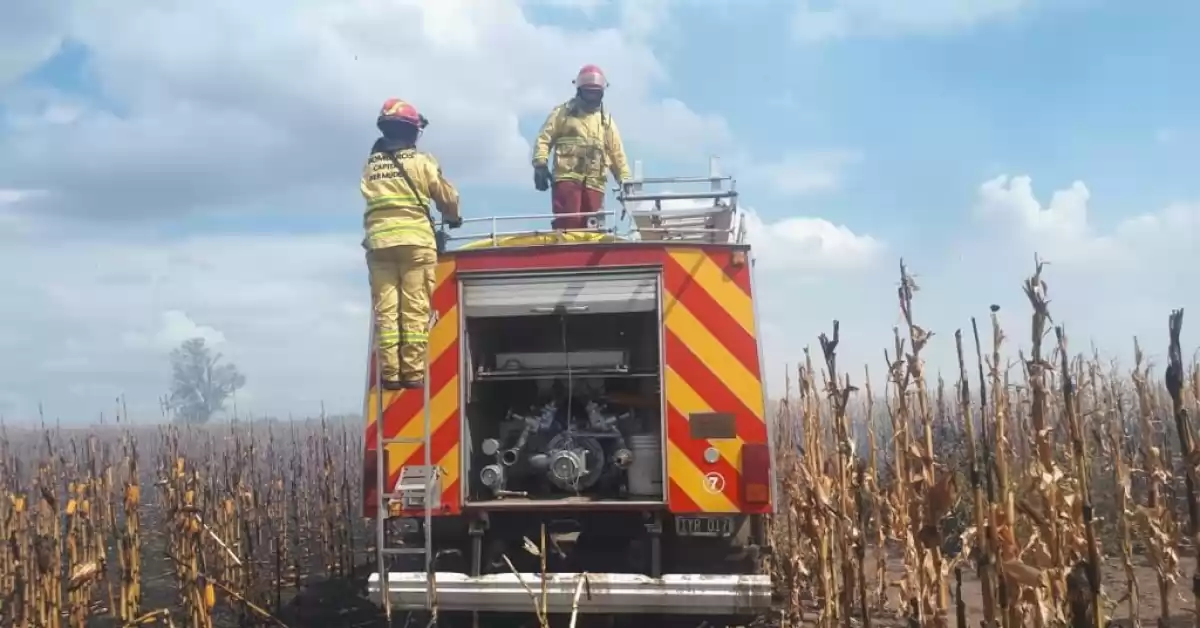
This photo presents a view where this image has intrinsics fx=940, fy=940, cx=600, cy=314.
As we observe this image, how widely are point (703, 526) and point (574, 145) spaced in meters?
3.75

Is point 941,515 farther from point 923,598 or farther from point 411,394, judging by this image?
point 411,394

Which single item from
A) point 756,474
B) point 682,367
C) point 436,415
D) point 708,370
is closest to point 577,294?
point 682,367

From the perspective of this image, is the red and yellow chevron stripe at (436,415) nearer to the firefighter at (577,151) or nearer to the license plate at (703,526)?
the license plate at (703,526)

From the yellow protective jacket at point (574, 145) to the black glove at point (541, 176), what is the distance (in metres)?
0.04

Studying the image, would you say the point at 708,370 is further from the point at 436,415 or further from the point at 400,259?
the point at 400,259

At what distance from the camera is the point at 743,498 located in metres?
5.38

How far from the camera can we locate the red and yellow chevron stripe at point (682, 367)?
215 inches

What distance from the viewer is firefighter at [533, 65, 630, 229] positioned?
311 inches

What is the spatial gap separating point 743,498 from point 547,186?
11.8 feet

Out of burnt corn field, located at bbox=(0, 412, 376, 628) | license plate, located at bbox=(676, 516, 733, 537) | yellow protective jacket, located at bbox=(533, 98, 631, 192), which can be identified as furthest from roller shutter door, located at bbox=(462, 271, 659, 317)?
yellow protective jacket, located at bbox=(533, 98, 631, 192)

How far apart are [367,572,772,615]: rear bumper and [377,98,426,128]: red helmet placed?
8.98 feet

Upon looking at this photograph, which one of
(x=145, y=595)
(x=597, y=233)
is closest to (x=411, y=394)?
(x=597, y=233)

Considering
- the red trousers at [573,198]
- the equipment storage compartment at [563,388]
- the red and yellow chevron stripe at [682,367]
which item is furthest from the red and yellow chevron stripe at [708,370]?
the red trousers at [573,198]

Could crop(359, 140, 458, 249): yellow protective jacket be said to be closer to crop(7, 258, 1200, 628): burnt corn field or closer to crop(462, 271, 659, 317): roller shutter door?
crop(462, 271, 659, 317): roller shutter door
